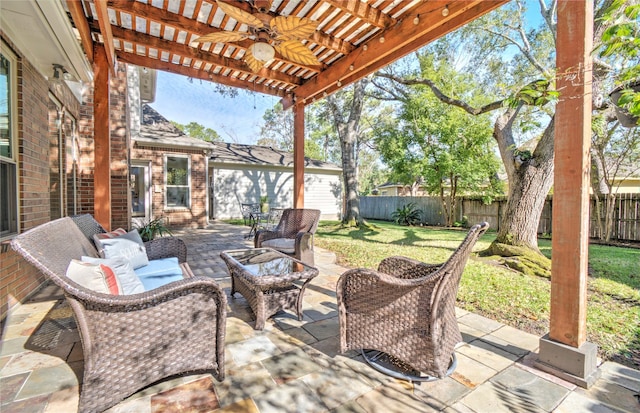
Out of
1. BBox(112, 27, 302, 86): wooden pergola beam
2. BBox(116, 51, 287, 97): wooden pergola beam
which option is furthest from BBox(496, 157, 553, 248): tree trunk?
BBox(116, 51, 287, 97): wooden pergola beam

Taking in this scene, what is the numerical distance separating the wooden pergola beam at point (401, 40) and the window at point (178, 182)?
734 centimetres

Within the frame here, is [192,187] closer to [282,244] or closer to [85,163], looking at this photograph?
[85,163]

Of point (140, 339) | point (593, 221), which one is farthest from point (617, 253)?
point (140, 339)

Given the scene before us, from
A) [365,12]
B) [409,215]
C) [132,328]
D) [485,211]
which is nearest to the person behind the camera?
[132,328]

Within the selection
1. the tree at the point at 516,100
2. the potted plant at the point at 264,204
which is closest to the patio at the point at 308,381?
the tree at the point at 516,100

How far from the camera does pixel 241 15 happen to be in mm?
2605

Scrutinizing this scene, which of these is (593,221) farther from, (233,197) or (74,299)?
(233,197)

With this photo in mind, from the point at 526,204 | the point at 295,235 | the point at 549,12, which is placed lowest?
the point at 295,235

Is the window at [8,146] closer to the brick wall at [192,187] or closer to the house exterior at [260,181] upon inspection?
the brick wall at [192,187]

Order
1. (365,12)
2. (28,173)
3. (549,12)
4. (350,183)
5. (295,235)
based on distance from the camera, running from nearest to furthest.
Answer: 1. (365,12)
2. (28,173)
3. (295,235)
4. (549,12)
5. (350,183)

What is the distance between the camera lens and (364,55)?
3.54m

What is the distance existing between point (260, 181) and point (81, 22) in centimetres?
1143

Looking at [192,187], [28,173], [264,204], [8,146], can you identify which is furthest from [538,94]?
[264,204]

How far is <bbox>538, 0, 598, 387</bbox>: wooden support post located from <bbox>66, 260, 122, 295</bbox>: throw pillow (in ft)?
10.0
